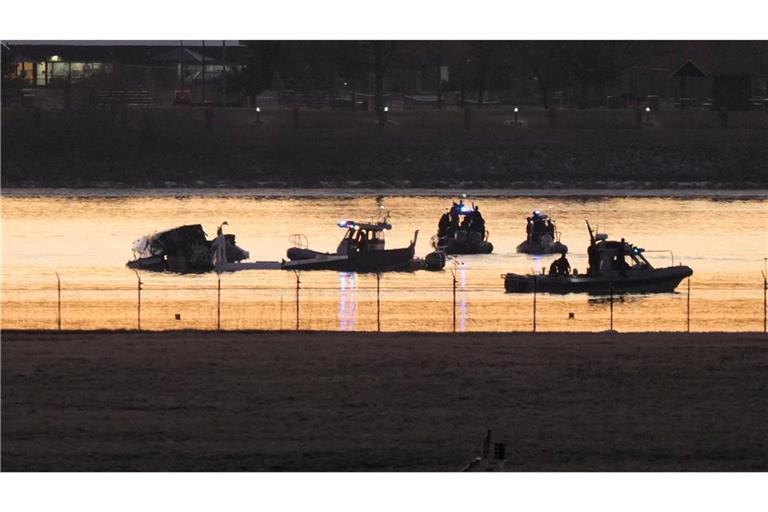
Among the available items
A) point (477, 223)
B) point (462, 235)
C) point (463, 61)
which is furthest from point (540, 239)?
point (463, 61)

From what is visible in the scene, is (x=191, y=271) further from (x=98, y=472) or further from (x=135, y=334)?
(x=98, y=472)

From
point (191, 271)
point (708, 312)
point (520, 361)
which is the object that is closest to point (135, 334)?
point (520, 361)

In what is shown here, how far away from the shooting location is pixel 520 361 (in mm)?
31625

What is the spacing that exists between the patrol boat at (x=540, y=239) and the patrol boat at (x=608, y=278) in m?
8.89

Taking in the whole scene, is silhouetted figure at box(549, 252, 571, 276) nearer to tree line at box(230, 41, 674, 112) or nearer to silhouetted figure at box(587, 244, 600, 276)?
silhouetted figure at box(587, 244, 600, 276)

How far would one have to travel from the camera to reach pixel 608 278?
48.7 meters

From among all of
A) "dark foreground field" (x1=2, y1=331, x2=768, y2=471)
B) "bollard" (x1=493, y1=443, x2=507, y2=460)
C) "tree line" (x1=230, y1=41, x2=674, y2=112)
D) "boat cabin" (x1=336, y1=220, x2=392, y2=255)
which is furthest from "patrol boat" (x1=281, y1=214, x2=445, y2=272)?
"tree line" (x1=230, y1=41, x2=674, y2=112)

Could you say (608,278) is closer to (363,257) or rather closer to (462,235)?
(363,257)

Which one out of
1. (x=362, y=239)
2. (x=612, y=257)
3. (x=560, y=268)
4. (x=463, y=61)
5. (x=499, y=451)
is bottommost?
(x=499, y=451)

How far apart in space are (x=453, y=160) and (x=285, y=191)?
1014 centimetres

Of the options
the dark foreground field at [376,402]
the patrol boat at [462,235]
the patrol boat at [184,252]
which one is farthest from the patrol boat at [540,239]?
the dark foreground field at [376,402]

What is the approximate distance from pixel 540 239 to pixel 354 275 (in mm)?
8282

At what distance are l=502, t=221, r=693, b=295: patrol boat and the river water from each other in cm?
59

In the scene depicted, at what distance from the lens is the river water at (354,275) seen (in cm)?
4150
